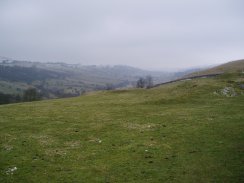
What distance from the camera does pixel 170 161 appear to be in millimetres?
19766

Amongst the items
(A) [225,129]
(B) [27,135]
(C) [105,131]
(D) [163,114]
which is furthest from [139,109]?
(B) [27,135]

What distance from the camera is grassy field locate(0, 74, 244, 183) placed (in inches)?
698

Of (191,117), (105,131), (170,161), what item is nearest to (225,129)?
(191,117)

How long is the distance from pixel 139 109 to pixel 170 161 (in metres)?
→ 22.7

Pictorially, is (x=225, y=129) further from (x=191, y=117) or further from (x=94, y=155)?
(x=94, y=155)

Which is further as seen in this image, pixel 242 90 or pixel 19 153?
pixel 242 90

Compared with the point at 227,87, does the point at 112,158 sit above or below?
below

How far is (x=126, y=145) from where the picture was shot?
23.8 m

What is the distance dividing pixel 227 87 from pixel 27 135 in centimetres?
3913

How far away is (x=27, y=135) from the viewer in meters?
27.7

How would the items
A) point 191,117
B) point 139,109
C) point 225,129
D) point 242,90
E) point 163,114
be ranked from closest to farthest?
point 225,129 → point 191,117 → point 163,114 → point 139,109 → point 242,90

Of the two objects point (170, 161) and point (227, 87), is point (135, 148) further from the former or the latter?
point (227, 87)

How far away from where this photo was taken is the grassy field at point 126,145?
1773 centimetres

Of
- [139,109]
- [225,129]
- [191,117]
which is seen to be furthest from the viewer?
[139,109]
